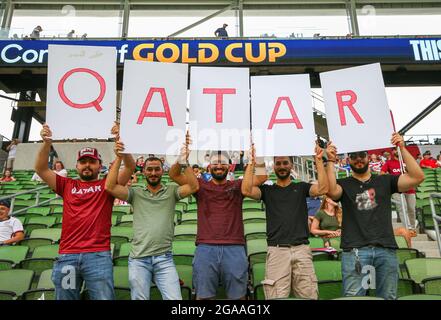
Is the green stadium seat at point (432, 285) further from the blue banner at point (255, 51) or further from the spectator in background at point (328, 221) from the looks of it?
the blue banner at point (255, 51)

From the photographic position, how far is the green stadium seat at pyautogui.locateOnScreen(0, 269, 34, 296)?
3377mm

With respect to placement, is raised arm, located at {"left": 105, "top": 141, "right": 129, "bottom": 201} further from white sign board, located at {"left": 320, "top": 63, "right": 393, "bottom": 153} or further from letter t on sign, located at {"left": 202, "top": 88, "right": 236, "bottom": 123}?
white sign board, located at {"left": 320, "top": 63, "right": 393, "bottom": 153}

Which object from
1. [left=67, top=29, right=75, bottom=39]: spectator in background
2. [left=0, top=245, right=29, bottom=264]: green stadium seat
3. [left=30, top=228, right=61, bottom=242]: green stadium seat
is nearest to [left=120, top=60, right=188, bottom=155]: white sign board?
[left=0, top=245, right=29, bottom=264]: green stadium seat

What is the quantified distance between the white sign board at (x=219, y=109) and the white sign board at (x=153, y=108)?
0.38 ft

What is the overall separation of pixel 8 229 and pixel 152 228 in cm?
268

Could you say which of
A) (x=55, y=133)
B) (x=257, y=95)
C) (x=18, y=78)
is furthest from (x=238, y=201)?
(x=18, y=78)

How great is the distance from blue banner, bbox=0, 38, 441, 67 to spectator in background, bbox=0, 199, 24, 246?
926 centimetres

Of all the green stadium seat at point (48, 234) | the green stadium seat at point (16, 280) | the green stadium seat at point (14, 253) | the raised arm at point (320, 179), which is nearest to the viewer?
the raised arm at point (320, 179)

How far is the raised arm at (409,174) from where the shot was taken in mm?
2986

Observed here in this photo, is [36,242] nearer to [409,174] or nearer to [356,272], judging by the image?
[356,272]

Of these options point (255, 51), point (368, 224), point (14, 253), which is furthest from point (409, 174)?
point (255, 51)

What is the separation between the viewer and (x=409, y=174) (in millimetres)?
3029

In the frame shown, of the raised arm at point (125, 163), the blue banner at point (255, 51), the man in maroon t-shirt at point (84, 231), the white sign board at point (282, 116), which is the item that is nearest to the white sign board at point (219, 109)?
the white sign board at point (282, 116)
